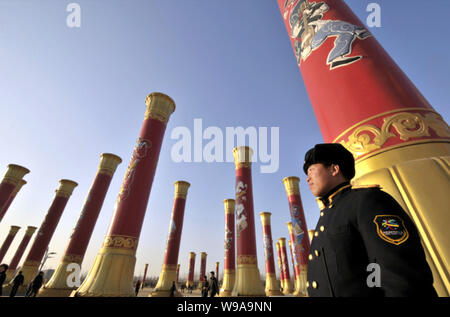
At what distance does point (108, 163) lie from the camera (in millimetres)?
10023

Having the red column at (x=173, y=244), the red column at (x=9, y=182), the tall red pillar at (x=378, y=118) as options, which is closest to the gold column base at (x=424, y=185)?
the tall red pillar at (x=378, y=118)

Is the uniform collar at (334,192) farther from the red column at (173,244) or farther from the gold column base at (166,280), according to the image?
the gold column base at (166,280)

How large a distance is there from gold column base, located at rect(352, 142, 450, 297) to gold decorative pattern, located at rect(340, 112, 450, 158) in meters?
0.08

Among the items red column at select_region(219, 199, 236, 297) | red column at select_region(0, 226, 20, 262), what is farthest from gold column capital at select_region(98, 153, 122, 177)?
red column at select_region(0, 226, 20, 262)

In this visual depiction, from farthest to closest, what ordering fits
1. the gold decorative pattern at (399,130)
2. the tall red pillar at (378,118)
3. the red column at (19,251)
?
the red column at (19,251), the gold decorative pattern at (399,130), the tall red pillar at (378,118)

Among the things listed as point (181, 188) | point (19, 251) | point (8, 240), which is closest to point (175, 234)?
point (181, 188)

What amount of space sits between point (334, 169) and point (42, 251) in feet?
45.3

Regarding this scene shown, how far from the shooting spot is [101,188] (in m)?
9.44

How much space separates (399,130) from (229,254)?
38.6 feet

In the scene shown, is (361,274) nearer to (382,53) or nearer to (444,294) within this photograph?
(444,294)

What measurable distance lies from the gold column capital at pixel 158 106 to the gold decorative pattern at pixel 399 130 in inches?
239

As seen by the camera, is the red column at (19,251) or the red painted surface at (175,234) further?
the red column at (19,251)

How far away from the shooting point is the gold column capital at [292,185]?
503 inches
